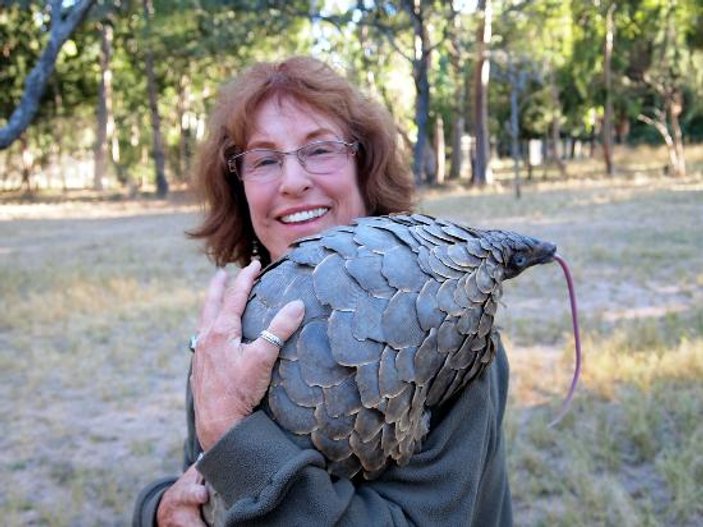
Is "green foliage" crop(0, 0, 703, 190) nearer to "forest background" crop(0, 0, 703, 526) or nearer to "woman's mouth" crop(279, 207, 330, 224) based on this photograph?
"forest background" crop(0, 0, 703, 526)

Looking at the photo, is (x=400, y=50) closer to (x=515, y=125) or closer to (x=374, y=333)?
(x=515, y=125)

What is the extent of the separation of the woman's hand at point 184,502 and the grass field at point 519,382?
78.1 inches

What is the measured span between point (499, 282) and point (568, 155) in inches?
1788

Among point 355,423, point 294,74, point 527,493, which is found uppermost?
point 294,74

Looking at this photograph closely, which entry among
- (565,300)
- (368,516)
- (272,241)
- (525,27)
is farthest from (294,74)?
(525,27)

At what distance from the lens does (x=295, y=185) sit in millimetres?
1596

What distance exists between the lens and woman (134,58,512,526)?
108cm

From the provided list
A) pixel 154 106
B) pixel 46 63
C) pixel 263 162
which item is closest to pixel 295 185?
pixel 263 162

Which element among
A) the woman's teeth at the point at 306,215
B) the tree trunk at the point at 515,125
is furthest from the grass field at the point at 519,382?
the tree trunk at the point at 515,125

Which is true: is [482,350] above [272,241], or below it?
below

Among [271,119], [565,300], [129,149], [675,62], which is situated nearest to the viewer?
[271,119]

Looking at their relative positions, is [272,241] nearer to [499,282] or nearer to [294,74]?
[294,74]

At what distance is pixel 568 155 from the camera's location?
145 feet

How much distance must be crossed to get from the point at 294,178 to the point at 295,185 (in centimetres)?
2
